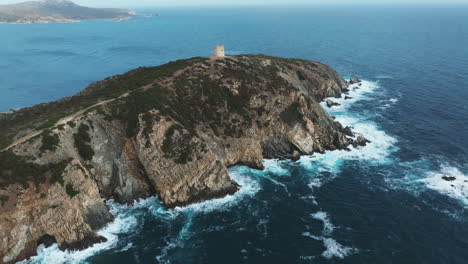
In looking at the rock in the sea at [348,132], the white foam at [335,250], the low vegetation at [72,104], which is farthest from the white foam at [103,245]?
the rock in the sea at [348,132]

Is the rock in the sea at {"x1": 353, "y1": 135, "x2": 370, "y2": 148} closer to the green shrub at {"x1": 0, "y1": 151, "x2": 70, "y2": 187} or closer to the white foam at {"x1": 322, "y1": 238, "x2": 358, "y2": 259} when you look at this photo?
the white foam at {"x1": 322, "y1": 238, "x2": 358, "y2": 259}

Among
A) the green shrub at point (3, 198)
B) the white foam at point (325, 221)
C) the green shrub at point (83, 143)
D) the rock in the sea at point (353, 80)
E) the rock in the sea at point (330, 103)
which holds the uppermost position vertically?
the rock in the sea at point (353, 80)

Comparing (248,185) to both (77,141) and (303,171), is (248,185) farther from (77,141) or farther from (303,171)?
(77,141)

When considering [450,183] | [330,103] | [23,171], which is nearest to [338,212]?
[450,183]

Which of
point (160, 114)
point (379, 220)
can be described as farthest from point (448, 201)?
point (160, 114)

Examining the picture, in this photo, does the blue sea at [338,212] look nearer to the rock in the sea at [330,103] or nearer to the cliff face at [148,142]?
the cliff face at [148,142]

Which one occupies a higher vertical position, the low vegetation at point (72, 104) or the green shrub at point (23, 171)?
the low vegetation at point (72, 104)

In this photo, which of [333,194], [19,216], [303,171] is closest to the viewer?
[19,216]
